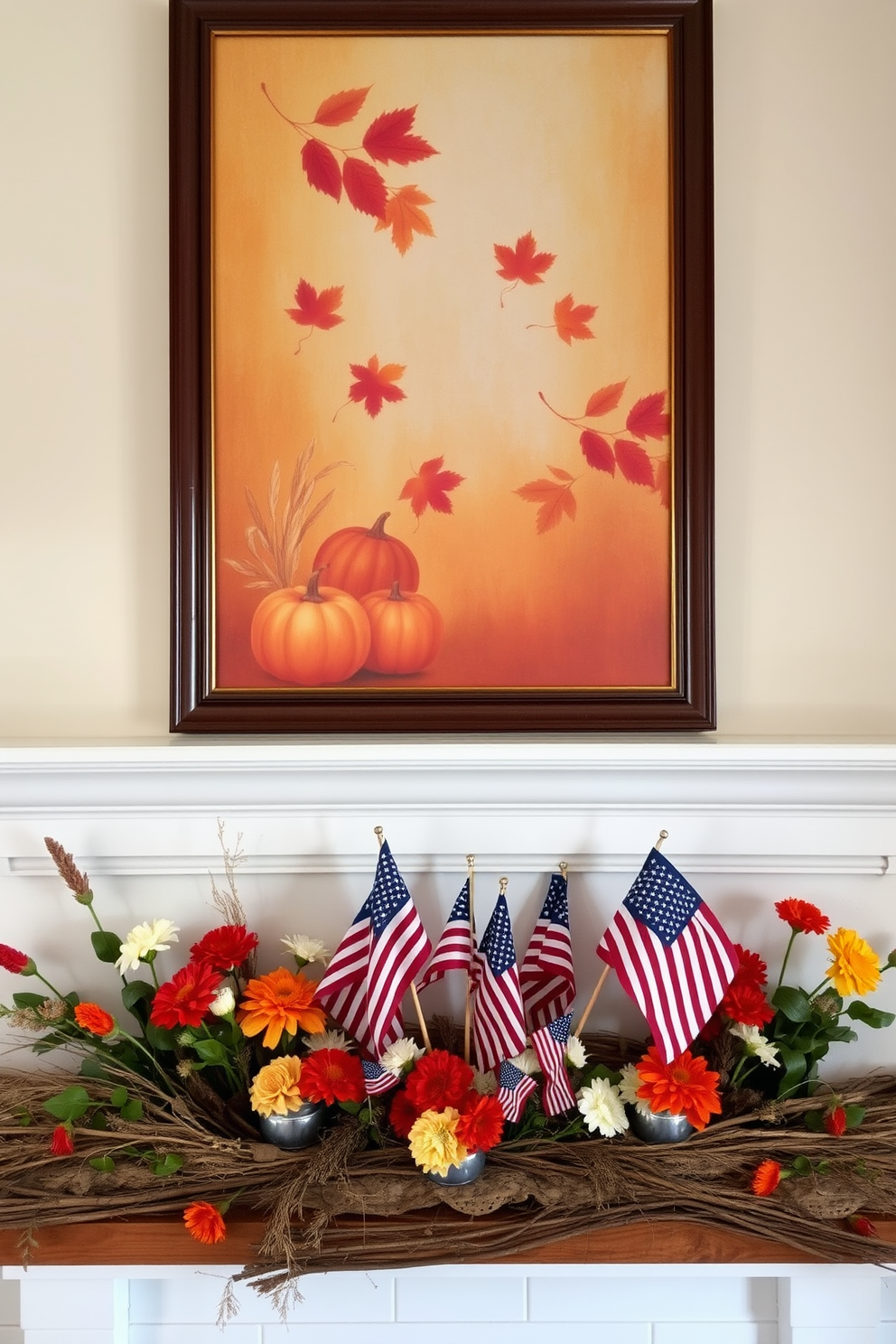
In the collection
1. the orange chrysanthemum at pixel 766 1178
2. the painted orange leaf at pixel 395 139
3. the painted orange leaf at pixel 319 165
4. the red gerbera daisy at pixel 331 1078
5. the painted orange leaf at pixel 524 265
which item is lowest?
the orange chrysanthemum at pixel 766 1178

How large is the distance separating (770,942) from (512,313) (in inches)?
37.2

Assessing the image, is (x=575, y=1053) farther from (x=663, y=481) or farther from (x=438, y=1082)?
(x=663, y=481)

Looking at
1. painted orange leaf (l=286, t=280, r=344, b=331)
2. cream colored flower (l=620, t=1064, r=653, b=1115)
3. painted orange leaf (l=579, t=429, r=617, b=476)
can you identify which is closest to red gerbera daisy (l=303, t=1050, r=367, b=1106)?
cream colored flower (l=620, t=1064, r=653, b=1115)

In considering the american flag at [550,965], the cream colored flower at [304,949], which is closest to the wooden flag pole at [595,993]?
the american flag at [550,965]

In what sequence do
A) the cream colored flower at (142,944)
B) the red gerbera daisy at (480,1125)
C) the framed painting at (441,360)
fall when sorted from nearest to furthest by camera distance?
the red gerbera daisy at (480,1125) → the cream colored flower at (142,944) → the framed painting at (441,360)

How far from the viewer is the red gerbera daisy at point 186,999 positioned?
102 cm

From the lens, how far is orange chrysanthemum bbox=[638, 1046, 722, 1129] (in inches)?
39.0

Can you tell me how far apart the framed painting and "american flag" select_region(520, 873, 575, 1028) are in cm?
26

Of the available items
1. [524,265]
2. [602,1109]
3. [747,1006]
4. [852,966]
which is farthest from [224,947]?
[524,265]

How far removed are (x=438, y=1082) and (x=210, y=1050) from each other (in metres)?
0.28

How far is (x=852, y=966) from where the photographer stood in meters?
1.05

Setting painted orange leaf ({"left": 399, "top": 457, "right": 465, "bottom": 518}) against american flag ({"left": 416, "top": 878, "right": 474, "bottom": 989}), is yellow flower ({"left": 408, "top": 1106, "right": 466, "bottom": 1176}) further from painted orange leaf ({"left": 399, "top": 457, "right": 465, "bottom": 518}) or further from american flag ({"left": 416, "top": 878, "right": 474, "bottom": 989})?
painted orange leaf ({"left": 399, "top": 457, "right": 465, "bottom": 518})

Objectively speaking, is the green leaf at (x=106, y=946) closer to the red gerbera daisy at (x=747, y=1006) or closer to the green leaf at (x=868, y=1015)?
the red gerbera daisy at (x=747, y=1006)

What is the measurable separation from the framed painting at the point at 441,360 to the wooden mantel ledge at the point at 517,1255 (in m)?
0.61
